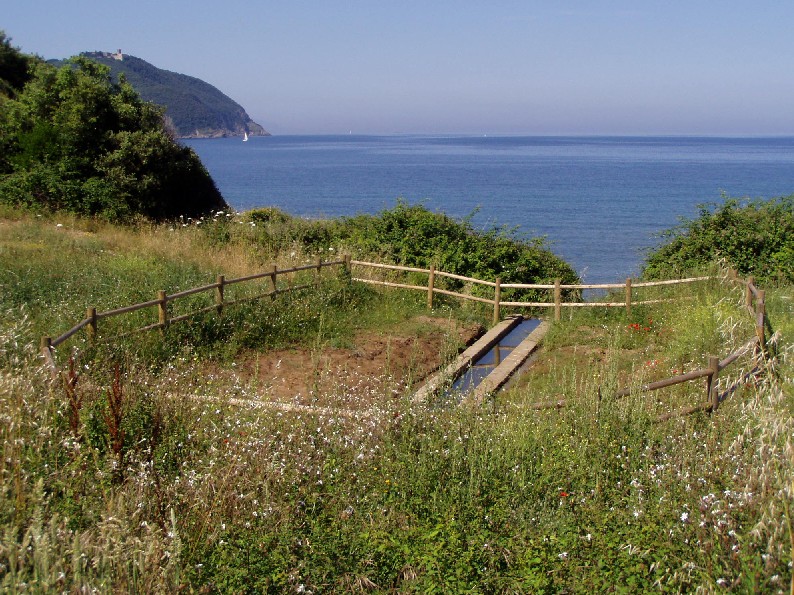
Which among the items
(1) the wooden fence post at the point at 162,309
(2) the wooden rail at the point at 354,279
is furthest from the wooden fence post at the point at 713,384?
(1) the wooden fence post at the point at 162,309

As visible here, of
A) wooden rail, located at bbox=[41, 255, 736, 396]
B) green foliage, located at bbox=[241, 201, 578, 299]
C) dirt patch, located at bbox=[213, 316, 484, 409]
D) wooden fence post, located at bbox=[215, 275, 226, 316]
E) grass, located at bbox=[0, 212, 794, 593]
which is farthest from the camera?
green foliage, located at bbox=[241, 201, 578, 299]

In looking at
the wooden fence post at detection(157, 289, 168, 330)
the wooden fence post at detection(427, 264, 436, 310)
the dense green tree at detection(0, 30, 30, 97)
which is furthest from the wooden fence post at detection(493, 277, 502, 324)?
the dense green tree at detection(0, 30, 30, 97)

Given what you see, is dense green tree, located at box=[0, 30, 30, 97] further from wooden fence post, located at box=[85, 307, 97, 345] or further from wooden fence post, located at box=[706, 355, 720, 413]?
wooden fence post, located at box=[706, 355, 720, 413]

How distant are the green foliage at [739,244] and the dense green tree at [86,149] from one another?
13.8 m

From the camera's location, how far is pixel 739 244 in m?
16.8

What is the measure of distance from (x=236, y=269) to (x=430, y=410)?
10257 millimetres

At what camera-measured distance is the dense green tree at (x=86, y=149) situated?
2097 cm

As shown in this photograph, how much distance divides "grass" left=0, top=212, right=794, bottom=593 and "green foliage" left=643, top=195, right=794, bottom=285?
9484mm

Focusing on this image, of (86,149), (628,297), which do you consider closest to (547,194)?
(86,149)

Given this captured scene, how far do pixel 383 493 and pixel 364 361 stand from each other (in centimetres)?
723

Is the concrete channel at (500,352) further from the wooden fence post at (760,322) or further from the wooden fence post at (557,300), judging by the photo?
the wooden fence post at (760,322)

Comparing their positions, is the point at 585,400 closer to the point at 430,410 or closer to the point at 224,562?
the point at 430,410

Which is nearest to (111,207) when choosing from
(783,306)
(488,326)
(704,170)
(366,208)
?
(488,326)

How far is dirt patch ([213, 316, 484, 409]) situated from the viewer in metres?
10.3
